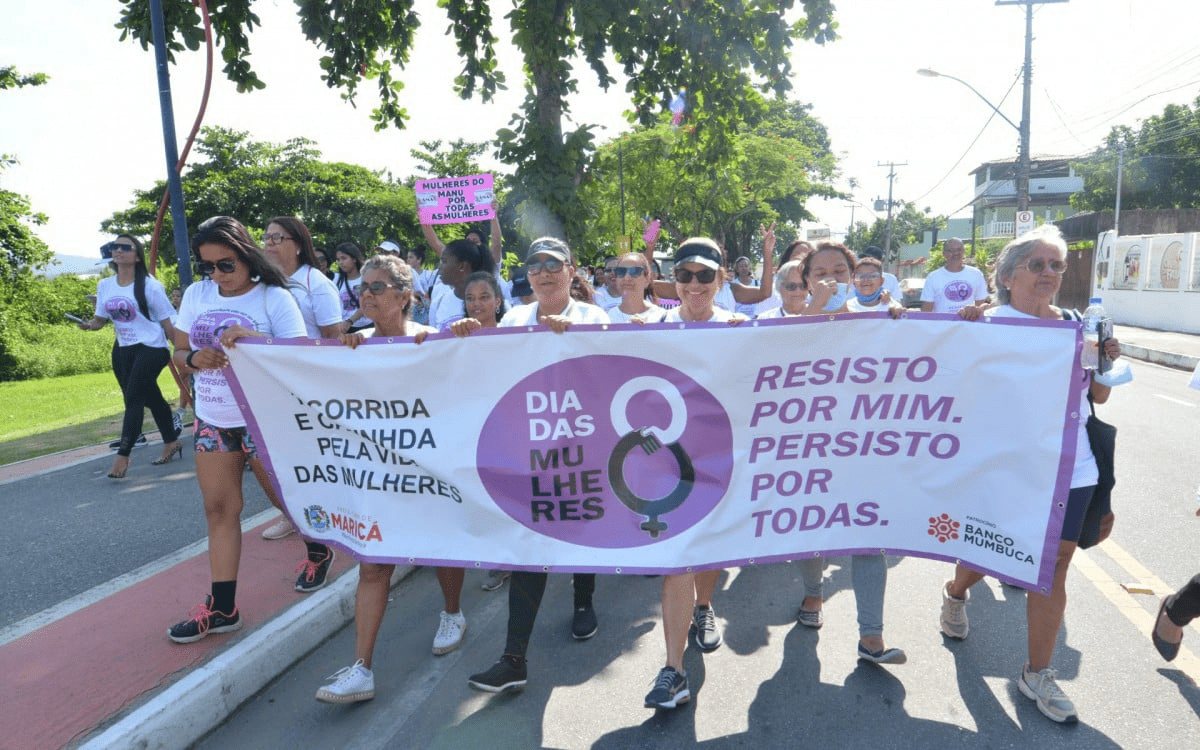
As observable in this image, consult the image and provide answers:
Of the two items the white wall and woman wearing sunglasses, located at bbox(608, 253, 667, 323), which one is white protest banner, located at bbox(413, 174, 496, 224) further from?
the white wall

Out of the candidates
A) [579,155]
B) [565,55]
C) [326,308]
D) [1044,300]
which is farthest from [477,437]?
[565,55]

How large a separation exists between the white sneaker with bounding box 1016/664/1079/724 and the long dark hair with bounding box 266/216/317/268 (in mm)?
4097

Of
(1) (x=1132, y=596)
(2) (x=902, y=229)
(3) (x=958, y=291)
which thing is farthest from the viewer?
(2) (x=902, y=229)

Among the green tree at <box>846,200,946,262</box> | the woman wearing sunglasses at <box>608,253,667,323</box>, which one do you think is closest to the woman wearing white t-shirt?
the woman wearing sunglasses at <box>608,253,667,323</box>

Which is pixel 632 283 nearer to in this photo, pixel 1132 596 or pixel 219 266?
pixel 219 266

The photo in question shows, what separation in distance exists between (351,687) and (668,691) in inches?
49.9

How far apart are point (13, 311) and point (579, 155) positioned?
804 inches

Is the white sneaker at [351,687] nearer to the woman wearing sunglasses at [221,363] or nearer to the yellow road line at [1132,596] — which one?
the woman wearing sunglasses at [221,363]

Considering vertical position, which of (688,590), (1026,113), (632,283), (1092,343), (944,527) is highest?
(1026,113)

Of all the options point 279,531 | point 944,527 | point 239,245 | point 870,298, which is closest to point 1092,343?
point 944,527

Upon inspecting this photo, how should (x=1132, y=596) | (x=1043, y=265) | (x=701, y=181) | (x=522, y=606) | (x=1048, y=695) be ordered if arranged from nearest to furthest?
(x=1048, y=695), (x=1043, y=265), (x=522, y=606), (x=1132, y=596), (x=701, y=181)

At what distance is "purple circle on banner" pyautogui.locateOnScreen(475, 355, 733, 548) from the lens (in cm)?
319

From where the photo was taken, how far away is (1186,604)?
317 cm

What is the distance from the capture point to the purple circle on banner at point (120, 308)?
21.5ft
